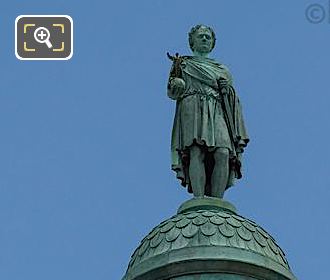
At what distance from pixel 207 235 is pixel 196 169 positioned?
252 cm

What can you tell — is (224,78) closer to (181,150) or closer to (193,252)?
(181,150)

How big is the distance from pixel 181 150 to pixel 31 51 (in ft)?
22.5

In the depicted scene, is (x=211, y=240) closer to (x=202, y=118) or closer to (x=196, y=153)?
(x=196, y=153)

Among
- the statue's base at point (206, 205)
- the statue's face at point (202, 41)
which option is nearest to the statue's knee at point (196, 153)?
the statue's base at point (206, 205)

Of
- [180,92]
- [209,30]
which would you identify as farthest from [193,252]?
[209,30]

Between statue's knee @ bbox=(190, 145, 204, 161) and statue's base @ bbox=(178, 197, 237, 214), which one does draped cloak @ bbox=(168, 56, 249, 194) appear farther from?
statue's base @ bbox=(178, 197, 237, 214)

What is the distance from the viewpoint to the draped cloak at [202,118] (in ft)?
82.3

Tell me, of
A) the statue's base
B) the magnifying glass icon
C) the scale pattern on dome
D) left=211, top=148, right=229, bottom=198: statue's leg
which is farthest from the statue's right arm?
the magnifying glass icon

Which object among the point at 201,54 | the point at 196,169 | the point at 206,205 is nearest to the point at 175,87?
the point at 201,54

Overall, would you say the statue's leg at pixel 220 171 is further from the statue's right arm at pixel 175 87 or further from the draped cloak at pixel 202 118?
the statue's right arm at pixel 175 87

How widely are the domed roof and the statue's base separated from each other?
228mm

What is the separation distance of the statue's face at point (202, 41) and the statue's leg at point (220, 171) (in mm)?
2680

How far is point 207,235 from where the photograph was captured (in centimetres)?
2266

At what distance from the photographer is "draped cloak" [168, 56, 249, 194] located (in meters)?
25.1
